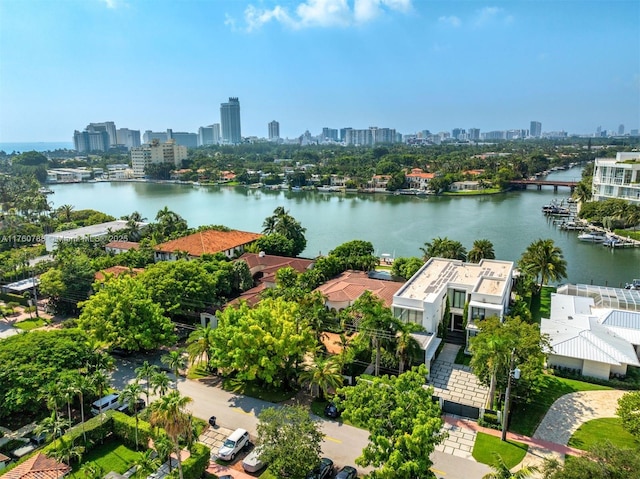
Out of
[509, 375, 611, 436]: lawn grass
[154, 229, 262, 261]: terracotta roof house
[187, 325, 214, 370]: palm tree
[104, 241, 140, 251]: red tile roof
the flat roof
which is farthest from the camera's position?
[104, 241, 140, 251]: red tile roof

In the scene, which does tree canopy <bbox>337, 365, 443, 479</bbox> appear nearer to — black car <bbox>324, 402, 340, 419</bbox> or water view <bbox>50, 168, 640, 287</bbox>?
black car <bbox>324, 402, 340, 419</bbox>

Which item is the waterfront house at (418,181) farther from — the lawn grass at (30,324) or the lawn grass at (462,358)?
the lawn grass at (30,324)

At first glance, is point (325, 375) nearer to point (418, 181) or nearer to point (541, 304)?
point (541, 304)

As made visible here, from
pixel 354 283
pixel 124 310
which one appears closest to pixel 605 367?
pixel 354 283

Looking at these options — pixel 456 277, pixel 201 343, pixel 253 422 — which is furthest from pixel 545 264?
pixel 201 343

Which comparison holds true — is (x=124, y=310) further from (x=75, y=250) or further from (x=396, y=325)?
(x=75, y=250)

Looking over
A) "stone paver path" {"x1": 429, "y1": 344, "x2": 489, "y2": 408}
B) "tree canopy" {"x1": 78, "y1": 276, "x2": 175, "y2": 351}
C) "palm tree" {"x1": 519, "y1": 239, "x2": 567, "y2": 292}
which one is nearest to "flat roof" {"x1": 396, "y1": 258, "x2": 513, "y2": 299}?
"palm tree" {"x1": 519, "y1": 239, "x2": 567, "y2": 292}
